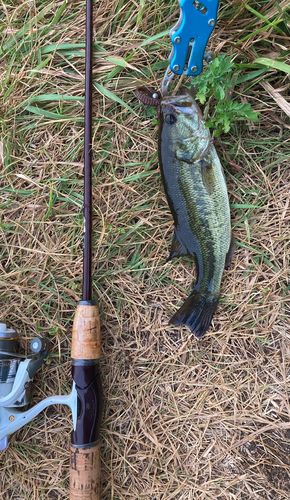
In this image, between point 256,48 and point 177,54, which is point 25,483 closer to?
point 177,54

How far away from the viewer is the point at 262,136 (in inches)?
69.2

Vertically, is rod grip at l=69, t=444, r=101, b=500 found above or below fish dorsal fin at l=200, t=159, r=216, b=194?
below

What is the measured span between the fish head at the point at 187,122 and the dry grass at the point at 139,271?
0.25 metres

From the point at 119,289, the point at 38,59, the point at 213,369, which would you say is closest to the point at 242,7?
the point at 38,59

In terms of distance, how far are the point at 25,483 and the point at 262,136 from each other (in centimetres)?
251

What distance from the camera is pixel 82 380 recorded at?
5.30 ft

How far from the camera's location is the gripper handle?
1605 millimetres

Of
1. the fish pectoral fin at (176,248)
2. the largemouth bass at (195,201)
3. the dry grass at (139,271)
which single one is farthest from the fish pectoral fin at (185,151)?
the fish pectoral fin at (176,248)

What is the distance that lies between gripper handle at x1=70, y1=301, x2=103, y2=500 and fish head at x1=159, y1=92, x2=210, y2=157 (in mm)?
984

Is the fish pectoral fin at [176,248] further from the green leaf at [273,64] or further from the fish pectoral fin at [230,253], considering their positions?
the green leaf at [273,64]

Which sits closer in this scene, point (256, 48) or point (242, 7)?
point (242, 7)


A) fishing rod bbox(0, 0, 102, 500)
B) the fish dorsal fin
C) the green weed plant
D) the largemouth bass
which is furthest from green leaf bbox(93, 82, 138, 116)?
the fish dorsal fin

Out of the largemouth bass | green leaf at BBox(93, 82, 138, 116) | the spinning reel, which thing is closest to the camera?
the largemouth bass

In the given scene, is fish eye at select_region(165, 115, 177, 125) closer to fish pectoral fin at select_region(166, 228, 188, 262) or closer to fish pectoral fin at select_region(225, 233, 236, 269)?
fish pectoral fin at select_region(166, 228, 188, 262)
